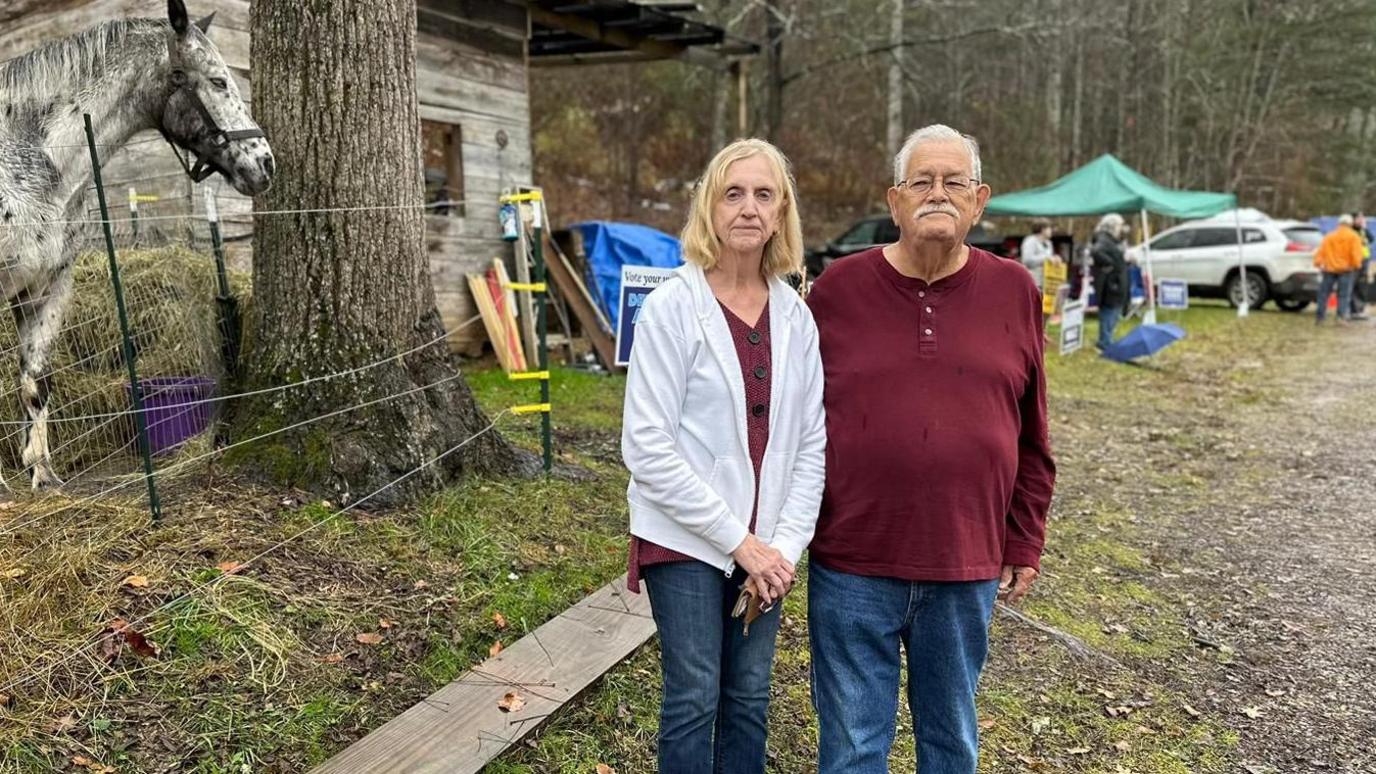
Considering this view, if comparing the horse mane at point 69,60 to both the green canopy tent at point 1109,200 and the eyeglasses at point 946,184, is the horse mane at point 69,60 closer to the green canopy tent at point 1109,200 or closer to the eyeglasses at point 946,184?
the eyeglasses at point 946,184

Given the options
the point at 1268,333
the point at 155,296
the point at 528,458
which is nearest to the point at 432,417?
the point at 528,458

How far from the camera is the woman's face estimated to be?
7.05 feet

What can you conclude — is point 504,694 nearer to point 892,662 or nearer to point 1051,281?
point 892,662

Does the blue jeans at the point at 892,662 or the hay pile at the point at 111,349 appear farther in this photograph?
the hay pile at the point at 111,349

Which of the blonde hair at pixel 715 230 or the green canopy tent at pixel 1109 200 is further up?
the green canopy tent at pixel 1109 200

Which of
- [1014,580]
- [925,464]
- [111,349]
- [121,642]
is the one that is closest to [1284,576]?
[1014,580]

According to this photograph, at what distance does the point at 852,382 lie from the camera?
6.93ft

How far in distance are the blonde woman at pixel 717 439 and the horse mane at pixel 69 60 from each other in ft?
10.5

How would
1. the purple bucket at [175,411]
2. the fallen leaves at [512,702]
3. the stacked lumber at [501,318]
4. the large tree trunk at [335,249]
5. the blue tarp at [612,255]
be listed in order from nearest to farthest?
the fallen leaves at [512,702]
the large tree trunk at [335,249]
the purple bucket at [175,411]
the stacked lumber at [501,318]
the blue tarp at [612,255]

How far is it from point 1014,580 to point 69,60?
428 cm

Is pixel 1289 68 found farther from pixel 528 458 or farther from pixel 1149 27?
pixel 528 458

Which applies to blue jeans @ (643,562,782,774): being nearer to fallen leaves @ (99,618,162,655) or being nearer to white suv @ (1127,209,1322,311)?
fallen leaves @ (99,618,162,655)

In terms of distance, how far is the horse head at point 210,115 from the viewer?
383 centimetres

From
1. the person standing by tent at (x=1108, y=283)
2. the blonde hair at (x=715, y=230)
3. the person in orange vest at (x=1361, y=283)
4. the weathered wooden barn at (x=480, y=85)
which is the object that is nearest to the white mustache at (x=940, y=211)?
the blonde hair at (x=715, y=230)
